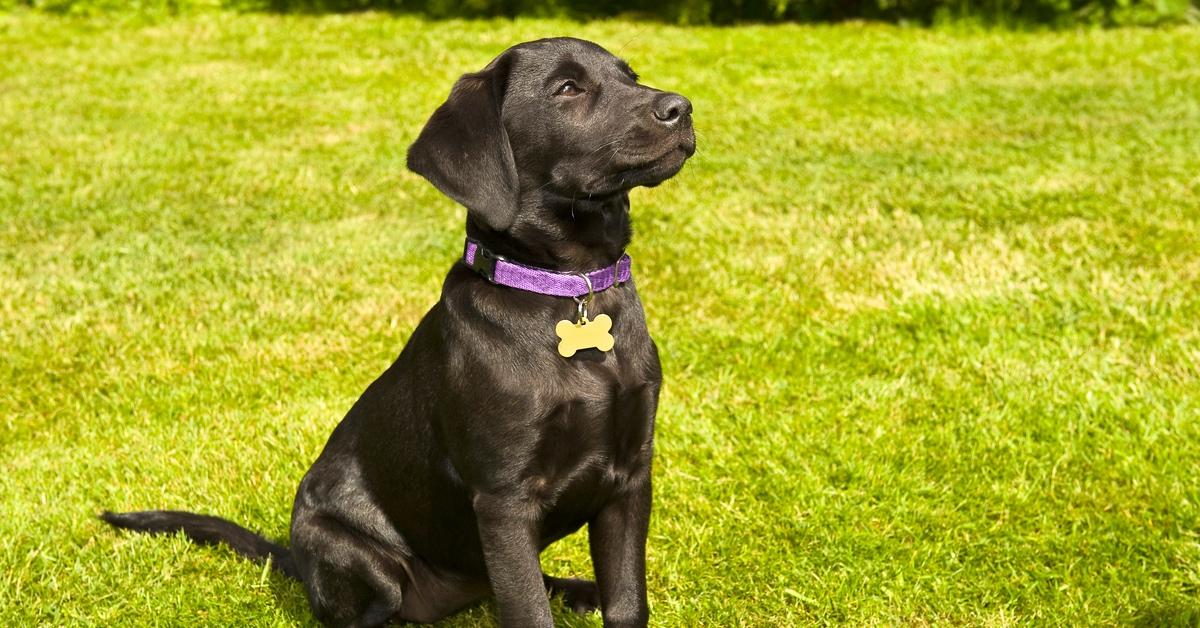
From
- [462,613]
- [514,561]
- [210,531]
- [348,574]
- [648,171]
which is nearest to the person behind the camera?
[514,561]

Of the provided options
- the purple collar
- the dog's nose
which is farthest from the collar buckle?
the dog's nose

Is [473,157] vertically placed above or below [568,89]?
below

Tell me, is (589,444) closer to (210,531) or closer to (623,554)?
(623,554)

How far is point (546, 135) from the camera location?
3.08 meters

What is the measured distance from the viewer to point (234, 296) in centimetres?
634

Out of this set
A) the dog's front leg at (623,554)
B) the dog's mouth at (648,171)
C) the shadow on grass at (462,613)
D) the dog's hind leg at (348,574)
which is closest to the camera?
the dog's mouth at (648,171)

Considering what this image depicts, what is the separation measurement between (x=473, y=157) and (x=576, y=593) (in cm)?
146

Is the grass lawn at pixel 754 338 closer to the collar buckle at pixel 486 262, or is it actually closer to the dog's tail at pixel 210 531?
the dog's tail at pixel 210 531

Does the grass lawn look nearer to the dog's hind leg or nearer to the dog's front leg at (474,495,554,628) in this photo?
the dog's hind leg

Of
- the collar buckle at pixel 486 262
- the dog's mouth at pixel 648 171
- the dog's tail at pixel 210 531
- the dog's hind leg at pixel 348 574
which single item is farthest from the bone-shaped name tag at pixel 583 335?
the dog's tail at pixel 210 531

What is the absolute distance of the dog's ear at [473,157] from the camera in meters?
2.91

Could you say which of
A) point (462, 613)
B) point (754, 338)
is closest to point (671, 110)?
point (462, 613)

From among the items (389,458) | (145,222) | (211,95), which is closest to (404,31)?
(211,95)

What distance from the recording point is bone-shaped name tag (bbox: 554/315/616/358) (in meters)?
2.91
